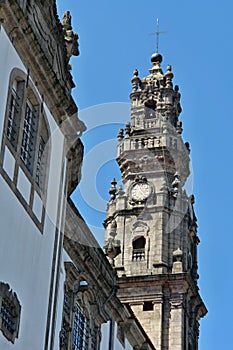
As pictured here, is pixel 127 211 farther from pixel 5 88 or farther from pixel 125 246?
pixel 5 88

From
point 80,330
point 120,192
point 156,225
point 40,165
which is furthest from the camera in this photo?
point 120,192

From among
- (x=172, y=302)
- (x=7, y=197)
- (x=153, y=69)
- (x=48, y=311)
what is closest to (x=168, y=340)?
(x=172, y=302)

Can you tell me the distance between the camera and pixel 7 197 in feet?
73.0

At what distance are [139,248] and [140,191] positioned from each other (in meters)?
3.25

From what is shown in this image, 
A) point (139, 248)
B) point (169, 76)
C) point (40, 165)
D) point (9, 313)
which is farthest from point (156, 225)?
point (9, 313)

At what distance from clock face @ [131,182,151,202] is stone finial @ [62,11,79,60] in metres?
23.9

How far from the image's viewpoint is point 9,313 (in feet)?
72.1

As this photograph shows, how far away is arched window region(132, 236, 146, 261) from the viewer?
5078 cm

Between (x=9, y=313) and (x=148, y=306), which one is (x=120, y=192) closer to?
(x=148, y=306)

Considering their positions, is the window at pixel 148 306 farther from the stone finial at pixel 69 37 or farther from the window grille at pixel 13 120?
the window grille at pixel 13 120

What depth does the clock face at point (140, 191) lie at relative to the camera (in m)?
52.2

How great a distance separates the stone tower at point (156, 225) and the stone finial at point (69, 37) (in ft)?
59.3

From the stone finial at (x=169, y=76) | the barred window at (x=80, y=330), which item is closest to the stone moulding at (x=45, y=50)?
the barred window at (x=80, y=330)

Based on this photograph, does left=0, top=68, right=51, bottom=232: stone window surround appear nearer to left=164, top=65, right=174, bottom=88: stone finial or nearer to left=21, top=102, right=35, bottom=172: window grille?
left=21, top=102, right=35, bottom=172: window grille
